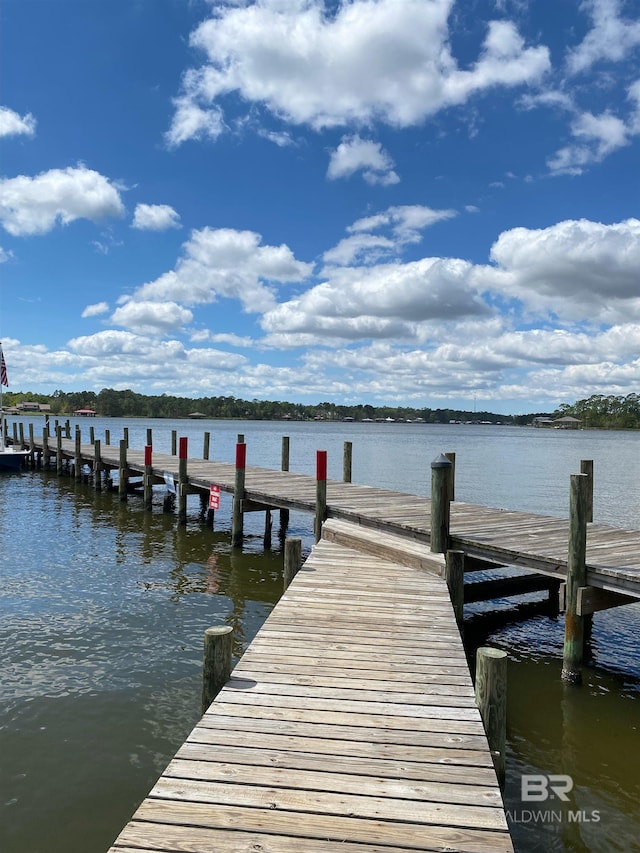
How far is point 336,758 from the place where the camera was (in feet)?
12.8

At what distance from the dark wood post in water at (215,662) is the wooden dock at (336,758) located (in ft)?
0.49

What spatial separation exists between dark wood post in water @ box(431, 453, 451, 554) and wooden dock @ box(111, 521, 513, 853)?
2.83 m

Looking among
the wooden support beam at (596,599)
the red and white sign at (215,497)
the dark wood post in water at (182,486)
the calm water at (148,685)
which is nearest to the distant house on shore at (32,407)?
the dark wood post in water at (182,486)

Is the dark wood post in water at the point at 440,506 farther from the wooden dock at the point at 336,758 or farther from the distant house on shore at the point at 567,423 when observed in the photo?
the distant house on shore at the point at 567,423

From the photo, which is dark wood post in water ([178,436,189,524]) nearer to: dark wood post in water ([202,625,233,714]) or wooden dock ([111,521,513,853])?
wooden dock ([111,521,513,853])

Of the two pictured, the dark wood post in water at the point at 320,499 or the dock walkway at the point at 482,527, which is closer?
the dock walkway at the point at 482,527

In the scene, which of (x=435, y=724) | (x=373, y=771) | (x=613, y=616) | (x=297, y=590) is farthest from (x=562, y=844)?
(x=613, y=616)

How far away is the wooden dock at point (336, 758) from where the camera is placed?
319cm

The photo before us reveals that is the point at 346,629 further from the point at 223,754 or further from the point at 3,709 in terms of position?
the point at 3,709

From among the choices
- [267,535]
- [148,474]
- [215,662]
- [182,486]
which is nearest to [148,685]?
[215,662]

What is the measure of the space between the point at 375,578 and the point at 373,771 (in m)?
4.83

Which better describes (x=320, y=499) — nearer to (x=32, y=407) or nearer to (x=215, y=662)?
(x=215, y=662)

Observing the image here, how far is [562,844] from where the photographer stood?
489 cm

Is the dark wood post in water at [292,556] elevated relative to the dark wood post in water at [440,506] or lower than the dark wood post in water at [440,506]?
lower
